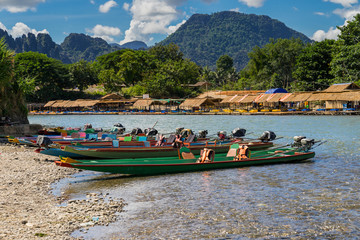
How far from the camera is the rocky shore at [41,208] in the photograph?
7559 millimetres

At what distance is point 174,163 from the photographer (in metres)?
14.4

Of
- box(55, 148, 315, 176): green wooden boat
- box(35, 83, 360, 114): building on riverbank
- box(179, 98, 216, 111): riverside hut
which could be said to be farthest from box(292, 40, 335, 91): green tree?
box(55, 148, 315, 176): green wooden boat

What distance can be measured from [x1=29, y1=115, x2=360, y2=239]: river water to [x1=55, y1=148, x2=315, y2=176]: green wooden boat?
13.0 inches

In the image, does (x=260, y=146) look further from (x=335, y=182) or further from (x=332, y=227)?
(x=332, y=227)

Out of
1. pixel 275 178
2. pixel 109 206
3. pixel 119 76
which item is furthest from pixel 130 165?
pixel 119 76

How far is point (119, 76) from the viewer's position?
332ft

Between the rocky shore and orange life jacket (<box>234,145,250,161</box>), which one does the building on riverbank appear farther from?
the rocky shore

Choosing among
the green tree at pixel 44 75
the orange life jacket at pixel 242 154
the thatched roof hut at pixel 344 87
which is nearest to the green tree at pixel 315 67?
the thatched roof hut at pixel 344 87

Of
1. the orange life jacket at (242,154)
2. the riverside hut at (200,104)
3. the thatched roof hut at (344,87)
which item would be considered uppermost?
the thatched roof hut at (344,87)

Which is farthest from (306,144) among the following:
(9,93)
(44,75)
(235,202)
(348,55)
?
(44,75)

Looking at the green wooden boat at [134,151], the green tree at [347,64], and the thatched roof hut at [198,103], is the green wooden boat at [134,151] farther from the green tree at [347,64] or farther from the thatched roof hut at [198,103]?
the thatched roof hut at [198,103]

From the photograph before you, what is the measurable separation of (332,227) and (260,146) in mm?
13324

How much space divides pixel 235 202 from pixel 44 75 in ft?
302

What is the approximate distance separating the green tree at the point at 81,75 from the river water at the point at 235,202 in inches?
3597
